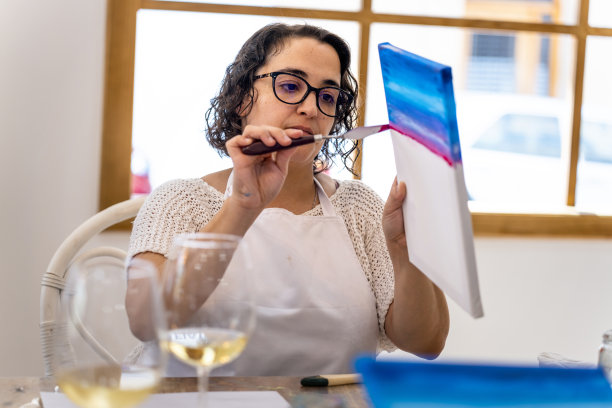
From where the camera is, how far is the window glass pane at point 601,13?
2727 millimetres

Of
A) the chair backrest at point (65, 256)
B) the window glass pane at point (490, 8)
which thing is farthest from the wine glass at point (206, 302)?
the window glass pane at point (490, 8)

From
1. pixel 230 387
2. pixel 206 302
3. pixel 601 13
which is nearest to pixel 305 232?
pixel 230 387

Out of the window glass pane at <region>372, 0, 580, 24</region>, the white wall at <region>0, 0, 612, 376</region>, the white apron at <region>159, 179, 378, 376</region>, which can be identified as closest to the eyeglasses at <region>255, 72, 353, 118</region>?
the white apron at <region>159, 179, 378, 376</region>

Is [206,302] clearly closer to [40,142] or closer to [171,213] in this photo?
[171,213]

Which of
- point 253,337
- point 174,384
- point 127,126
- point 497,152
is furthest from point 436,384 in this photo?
point 497,152

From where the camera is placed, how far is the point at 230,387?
0.98 metres

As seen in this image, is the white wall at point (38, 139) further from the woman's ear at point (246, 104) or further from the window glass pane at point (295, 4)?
the woman's ear at point (246, 104)

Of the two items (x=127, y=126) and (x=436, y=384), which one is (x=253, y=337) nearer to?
(x=436, y=384)

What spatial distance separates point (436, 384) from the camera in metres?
0.56

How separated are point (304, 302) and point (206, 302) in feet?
2.41

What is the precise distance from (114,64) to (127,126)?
0.19 meters

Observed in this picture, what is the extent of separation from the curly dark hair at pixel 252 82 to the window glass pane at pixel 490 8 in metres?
1.02

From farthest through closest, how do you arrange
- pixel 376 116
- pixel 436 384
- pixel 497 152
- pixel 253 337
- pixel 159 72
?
pixel 497 152
pixel 376 116
pixel 159 72
pixel 253 337
pixel 436 384

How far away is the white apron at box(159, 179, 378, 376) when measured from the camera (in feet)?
4.42
